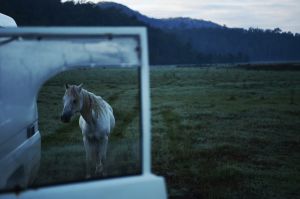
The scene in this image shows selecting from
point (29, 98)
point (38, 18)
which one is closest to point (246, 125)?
point (29, 98)

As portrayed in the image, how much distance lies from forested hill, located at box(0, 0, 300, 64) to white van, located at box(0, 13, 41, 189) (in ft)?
76.8

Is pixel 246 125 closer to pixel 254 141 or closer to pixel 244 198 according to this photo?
pixel 254 141

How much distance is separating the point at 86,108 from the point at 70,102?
0.69m

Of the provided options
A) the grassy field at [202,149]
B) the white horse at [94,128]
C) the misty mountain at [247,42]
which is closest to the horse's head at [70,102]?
the white horse at [94,128]

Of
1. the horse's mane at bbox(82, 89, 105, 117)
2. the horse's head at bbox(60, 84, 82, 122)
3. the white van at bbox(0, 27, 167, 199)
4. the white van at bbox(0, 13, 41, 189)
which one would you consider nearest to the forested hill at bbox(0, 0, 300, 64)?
the horse's mane at bbox(82, 89, 105, 117)

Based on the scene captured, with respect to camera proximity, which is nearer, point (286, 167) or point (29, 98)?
point (29, 98)

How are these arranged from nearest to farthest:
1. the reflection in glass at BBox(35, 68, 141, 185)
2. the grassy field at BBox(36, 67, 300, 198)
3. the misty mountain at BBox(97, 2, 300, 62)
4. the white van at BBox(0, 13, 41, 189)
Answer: the white van at BBox(0, 13, 41, 189)
the reflection in glass at BBox(35, 68, 141, 185)
the grassy field at BBox(36, 67, 300, 198)
the misty mountain at BBox(97, 2, 300, 62)

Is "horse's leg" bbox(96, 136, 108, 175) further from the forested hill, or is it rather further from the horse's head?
the forested hill

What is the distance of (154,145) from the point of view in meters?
10.4

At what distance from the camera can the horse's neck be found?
656 cm

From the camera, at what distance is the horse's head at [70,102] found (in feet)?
19.7

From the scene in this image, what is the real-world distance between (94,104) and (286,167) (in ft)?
13.9

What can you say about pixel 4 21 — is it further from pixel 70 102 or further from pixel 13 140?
pixel 70 102

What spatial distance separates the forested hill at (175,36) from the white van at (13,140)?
23.4m
